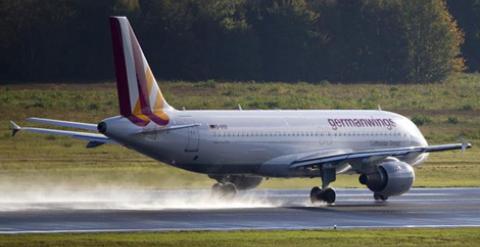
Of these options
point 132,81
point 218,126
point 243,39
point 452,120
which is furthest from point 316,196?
point 243,39

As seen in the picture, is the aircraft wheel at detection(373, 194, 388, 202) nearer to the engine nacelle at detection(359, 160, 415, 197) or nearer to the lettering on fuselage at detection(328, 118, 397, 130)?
the engine nacelle at detection(359, 160, 415, 197)

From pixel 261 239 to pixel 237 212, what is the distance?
9.81m

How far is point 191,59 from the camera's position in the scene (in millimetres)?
116938

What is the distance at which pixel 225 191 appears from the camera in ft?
185

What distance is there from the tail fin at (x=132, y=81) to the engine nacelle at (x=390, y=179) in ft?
29.6

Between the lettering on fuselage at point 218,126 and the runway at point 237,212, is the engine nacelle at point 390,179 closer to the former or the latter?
the runway at point 237,212

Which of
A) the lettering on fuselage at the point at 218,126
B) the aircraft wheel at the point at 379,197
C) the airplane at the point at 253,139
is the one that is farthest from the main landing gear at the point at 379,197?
the lettering on fuselage at the point at 218,126

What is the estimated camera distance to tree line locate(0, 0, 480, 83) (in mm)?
110938

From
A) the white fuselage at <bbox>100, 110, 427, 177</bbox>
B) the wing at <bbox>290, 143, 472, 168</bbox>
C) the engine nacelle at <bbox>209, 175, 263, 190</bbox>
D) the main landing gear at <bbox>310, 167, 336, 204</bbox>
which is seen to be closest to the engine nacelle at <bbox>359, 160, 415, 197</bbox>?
the wing at <bbox>290, 143, 472, 168</bbox>

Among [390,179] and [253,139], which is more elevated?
[253,139]

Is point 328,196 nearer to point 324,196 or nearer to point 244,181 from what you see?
point 324,196

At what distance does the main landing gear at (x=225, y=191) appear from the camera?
5650cm

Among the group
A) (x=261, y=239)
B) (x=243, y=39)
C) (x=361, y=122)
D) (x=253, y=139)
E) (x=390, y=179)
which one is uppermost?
(x=261, y=239)

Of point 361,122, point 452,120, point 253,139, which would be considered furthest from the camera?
point 452,120
